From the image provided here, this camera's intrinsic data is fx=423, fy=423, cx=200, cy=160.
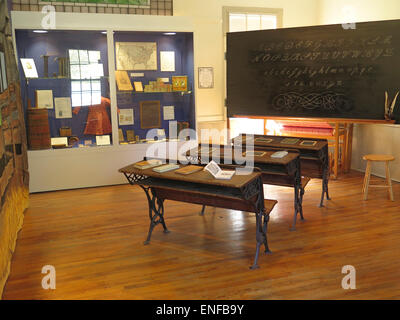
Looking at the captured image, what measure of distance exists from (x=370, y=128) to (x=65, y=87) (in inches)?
207

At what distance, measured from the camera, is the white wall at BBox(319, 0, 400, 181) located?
6911 mm

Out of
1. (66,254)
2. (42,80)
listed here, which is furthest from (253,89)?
(66,254)

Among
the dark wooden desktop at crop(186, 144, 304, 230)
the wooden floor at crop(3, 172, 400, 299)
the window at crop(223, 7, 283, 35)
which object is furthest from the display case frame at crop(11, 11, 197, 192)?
the dark wooden desktop at crop(186, 144, 304, 230)

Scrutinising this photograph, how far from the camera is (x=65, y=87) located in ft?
21.9

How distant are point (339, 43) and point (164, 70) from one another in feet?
9.35

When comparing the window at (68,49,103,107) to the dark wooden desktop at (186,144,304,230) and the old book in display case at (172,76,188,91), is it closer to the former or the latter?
the old book in display case at (172,76,188,91)

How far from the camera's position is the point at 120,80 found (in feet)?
22.7

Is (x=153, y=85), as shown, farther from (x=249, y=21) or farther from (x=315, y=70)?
(x=315, y=70)

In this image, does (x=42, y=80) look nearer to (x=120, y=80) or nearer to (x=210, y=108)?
(x=120, y=80)

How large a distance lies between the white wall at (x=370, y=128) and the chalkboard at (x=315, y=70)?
2.73ft

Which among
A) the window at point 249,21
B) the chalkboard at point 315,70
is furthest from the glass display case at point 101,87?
the window at point 249,21

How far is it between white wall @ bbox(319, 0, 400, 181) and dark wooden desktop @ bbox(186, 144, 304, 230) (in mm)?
2754

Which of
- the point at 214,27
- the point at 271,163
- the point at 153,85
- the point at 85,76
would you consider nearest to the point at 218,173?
the point at 271,163

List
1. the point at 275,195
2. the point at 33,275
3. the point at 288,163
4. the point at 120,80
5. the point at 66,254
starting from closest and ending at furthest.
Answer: the point at 33,275 → the point at 66,254 → the point at 288,163 → the point at 275,195 → the point at 120,80
